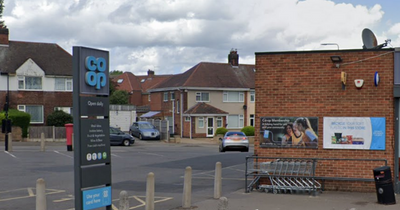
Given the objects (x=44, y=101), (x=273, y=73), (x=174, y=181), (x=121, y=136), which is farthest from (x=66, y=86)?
(x=273, y=73)

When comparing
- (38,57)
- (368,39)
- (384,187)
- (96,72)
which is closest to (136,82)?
(38,57)

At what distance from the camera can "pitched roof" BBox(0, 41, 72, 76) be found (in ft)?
150

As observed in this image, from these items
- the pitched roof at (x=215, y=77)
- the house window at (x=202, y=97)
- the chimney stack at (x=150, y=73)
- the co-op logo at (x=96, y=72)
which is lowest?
the co-op logo at (x=96, y=72)

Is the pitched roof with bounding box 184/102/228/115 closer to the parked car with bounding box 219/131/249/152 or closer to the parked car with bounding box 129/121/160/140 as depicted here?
the parked car with bounding box 129/121/160/140

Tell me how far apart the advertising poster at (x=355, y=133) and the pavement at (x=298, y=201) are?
1323 millimetres

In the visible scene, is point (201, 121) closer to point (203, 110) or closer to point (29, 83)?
point (203, 110)

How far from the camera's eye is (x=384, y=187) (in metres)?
13.1

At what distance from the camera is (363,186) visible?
14.8 m

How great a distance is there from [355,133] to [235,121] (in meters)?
43.3

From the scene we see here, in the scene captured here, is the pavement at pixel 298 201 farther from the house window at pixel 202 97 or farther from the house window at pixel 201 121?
the house window at pixel 202 97

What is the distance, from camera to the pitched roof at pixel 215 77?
57.2 m

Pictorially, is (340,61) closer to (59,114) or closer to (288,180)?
(288,180)

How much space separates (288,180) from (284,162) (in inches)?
20.5

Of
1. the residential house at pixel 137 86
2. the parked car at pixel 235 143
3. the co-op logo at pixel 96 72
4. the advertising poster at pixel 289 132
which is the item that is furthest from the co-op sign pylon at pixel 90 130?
the residential house at pixel 137 86
